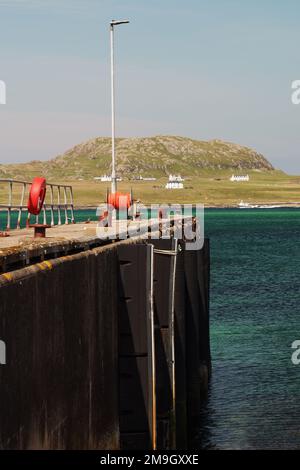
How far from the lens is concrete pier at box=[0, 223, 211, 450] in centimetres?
1120

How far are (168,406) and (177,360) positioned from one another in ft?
4.75

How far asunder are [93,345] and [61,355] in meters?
2.43

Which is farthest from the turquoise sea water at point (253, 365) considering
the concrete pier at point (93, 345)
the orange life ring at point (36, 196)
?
the orange life ring at point (36, 196)

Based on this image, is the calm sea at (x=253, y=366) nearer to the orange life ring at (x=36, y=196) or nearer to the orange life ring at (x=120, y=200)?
the orange life ring at (x=120, y=200)

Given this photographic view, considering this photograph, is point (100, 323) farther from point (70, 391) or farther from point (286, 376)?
point (286, 376)

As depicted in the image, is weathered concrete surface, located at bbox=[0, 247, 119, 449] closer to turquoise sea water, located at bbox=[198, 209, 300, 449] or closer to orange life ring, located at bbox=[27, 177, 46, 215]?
orange life ring, located at bbox=[27, 177, 46, 215]

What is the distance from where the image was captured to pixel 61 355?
13039 millimetres

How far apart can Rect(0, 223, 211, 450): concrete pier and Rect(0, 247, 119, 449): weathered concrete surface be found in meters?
0.02

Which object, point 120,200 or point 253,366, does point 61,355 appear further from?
point 120,200

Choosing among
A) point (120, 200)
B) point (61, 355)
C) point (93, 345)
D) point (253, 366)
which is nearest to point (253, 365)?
point (253, 366)

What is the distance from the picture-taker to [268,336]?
39.6 metres

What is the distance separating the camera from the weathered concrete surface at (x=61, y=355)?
1080cm

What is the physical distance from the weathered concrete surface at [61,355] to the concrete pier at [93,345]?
2cm
